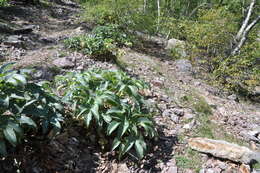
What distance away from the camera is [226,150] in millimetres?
2773

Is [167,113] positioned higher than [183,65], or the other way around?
[167,113]

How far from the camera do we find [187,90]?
5.04 meters

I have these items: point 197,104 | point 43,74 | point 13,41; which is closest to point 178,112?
point 197,104

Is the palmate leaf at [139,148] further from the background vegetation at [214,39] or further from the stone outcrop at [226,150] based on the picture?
the background vegetation at [214,39]

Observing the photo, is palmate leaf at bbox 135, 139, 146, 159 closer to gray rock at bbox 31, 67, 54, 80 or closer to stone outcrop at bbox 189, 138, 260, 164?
stone outcrop at bbox 189, 138, 260, 164

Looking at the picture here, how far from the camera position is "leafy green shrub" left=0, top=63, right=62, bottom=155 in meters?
1.84

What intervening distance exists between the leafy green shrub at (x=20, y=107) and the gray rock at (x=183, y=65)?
18.0 ft

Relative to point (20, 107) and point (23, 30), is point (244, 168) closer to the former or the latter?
point (20, 107)

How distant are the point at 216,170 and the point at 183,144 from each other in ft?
1.76

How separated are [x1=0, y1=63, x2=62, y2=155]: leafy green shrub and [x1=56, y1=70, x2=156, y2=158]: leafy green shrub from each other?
0.32m

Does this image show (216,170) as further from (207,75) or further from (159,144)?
(207,75)

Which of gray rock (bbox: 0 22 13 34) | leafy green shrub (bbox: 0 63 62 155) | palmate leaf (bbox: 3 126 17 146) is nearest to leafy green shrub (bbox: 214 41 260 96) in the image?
leafy green shrub (bbox: 0 63 62 155)

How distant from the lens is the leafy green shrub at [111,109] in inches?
95.9

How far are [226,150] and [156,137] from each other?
35.3 inches
